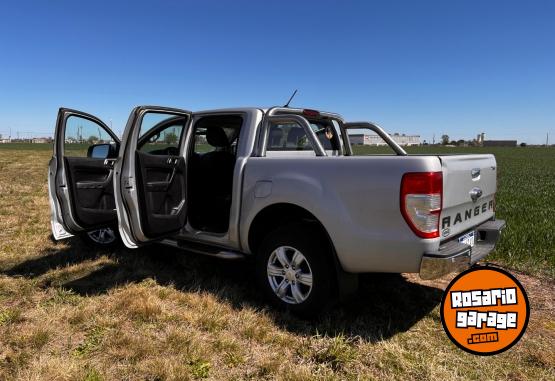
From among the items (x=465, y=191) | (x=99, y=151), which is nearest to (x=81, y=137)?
(x=99, y=151)

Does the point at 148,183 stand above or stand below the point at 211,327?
above

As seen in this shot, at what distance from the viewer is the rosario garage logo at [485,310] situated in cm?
237

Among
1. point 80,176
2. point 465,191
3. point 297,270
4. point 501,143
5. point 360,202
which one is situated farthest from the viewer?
point 501,143

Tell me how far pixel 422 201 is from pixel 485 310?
0.79 meters

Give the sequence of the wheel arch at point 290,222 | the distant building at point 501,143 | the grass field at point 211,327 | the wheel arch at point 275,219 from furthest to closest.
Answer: the distant building at point 501,143 → the wheel arch at point 275,219 → the wheel arch at point 290,222 → the grass field at point 211,327

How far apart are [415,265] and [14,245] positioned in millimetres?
5387

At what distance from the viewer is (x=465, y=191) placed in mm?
3277

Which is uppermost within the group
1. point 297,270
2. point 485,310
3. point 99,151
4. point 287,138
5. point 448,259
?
point 287,138

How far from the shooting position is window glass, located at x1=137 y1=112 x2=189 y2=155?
14.7ft

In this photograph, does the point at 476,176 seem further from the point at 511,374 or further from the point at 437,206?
the point at 511,374

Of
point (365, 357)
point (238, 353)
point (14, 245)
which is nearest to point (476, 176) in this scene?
point (365, 357)

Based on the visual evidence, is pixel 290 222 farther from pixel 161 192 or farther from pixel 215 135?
pixel 215 135

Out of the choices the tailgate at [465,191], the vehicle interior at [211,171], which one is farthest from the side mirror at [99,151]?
the tailgate at [465,191]

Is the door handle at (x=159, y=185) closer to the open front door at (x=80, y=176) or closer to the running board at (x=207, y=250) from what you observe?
the running board at (x=207, y=250)
